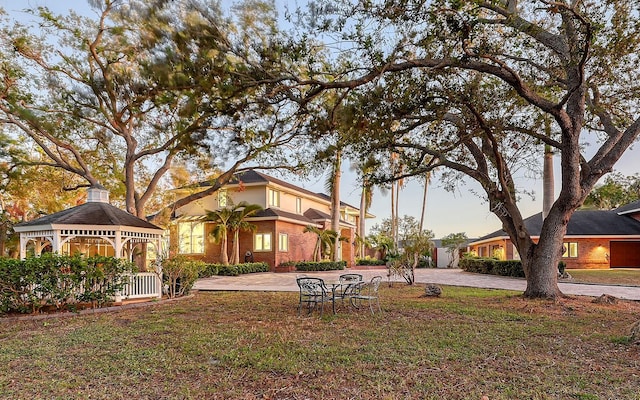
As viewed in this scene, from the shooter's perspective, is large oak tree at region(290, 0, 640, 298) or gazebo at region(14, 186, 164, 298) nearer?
large oak tree at region(290, 0, 640, 298)

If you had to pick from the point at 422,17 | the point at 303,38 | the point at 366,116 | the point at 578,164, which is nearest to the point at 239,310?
the point at 366,116

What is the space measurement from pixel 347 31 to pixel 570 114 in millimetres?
6623

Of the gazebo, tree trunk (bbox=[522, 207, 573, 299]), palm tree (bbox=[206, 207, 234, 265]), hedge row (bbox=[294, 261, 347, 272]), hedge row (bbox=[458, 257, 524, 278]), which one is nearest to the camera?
tree trunk (bbox=[522, 207, 573, 299])

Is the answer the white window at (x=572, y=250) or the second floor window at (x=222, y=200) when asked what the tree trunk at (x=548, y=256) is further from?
the white window at (x=572, y=250)

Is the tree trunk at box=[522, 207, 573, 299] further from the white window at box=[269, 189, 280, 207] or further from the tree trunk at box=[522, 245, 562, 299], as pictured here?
the white window at box=[269, 189, 280, 207]

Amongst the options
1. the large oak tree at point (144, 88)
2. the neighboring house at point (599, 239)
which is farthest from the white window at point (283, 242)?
the neighboring house at point (599, 239)

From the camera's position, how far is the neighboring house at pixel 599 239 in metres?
26.9

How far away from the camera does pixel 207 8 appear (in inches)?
258

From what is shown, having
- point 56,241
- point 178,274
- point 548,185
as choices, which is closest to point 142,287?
point 178,274

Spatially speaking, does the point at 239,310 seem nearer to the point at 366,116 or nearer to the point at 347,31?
the point at 366,116

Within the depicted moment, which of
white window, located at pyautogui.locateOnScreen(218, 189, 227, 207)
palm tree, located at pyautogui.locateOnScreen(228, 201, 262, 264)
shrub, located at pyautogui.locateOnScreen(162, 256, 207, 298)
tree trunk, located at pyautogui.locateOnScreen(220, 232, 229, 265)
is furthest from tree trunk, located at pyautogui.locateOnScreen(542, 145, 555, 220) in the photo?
white window, located at pyautogui.locateOnScreen(218, 189, 227, 207)

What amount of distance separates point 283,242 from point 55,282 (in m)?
17.1

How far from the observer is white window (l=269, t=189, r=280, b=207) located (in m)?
26.7

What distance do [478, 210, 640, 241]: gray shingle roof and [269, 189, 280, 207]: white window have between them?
55.1 ft
